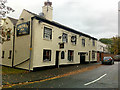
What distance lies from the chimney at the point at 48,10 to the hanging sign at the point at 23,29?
4.34 m

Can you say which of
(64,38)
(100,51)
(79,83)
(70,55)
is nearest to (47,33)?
(64,38)

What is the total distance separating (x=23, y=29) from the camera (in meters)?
13.2

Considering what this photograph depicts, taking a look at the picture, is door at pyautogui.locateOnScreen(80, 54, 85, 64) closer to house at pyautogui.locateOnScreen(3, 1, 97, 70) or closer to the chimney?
house at pyautogui.locateOnScreen(3, 1, 97, 70)

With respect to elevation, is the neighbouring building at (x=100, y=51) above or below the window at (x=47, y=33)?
below

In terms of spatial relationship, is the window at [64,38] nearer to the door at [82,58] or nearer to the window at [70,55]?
the window at [70,55]

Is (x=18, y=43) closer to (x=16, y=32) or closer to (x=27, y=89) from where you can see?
(x=16, y=32)

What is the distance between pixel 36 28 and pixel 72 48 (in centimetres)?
834

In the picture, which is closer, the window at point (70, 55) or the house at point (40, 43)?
the house at point (40, 43)

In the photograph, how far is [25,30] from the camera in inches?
508

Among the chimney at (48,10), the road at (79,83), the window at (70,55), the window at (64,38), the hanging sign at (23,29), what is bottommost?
the road at (79,83)

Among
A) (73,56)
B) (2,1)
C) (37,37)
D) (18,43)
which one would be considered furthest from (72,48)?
(2,1)

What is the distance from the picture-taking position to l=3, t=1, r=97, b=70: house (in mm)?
11953

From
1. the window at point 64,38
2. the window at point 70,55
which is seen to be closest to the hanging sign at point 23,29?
the window at point 64,38

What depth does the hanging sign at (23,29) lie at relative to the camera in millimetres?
12609
